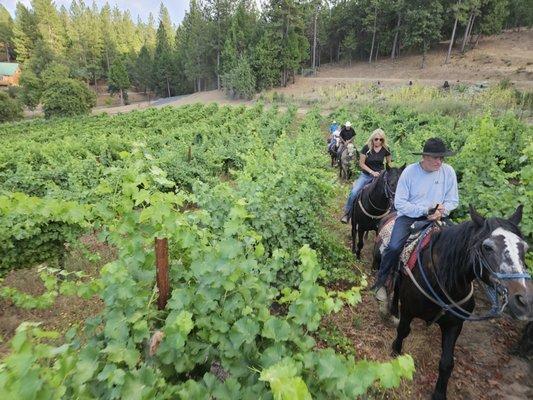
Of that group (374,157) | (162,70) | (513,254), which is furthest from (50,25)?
(513,254)

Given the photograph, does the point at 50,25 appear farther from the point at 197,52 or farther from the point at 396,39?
the point at 396,39

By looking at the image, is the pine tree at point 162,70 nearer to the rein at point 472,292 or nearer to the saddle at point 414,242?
the saddle at point 414,242

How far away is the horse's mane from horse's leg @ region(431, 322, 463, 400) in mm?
598

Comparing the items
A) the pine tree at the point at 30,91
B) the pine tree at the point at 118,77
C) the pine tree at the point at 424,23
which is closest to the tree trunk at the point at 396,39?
the pine tree at the point at 424,23

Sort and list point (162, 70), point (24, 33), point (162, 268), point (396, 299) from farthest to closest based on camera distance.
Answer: point (24, 33)
point (162, 70)
point (396, 299)
point (162, 268)

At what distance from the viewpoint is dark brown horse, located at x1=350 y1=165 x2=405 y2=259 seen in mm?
5953

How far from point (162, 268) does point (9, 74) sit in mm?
90366

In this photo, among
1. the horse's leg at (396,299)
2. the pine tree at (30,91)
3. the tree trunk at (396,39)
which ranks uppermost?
the tree trunk at (396,39)

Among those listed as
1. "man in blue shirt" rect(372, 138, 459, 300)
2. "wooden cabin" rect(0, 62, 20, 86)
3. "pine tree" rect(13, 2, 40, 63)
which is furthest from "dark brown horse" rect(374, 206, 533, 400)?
"pine tree" rect(13, 2, 40, 63)

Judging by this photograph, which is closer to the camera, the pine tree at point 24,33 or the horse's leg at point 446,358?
the horse's leg at point 446,358

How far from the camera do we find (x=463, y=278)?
356 cm

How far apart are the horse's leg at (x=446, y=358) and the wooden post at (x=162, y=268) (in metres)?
3.30

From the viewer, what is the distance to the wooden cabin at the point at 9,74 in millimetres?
70025

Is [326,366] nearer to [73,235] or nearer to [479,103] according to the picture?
[73,235]
